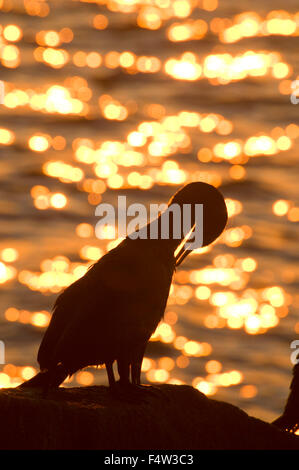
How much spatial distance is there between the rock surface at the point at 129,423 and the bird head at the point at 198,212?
1.63 m

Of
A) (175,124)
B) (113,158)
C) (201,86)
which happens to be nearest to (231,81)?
(201,86)

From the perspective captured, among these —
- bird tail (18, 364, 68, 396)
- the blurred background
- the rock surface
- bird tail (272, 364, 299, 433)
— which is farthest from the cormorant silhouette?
the blurred background

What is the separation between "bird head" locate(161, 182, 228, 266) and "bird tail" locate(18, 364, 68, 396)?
1.74 m

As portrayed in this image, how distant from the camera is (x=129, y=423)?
38.1 feet

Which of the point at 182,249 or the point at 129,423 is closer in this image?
the point at 129,423

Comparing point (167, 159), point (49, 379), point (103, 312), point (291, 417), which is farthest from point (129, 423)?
point (167, 159)

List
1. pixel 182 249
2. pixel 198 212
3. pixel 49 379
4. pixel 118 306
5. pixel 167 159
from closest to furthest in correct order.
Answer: pixel 49 379 → pixel 118 306 → pixel 198 212 → pixel 182 249 → pixel 167 159

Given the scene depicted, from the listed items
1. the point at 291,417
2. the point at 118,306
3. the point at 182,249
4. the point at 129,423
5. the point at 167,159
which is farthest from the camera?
the point at 167,159

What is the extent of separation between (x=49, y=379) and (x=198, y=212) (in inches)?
89.1

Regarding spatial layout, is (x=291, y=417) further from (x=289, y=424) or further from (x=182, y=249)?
(x=182, y=249)

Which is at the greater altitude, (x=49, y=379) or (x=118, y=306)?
(x=118, y=306)

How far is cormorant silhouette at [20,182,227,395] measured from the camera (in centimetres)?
1196

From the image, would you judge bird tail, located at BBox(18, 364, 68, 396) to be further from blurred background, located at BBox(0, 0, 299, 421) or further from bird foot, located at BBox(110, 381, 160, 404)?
blurred background, located at BBox(0, 0, 299, 421)
